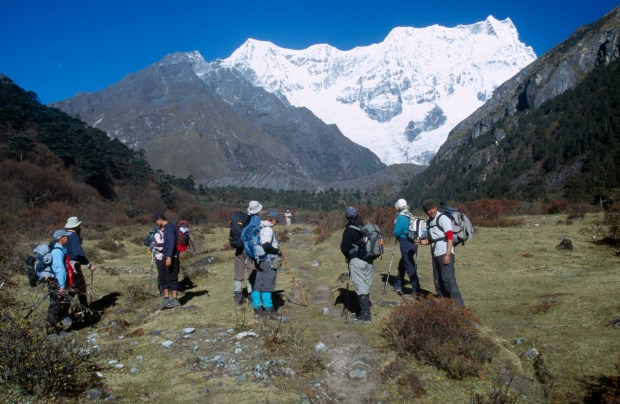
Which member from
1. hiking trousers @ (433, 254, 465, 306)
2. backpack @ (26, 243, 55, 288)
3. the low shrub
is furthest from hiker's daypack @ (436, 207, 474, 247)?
backpack @ (26, 243, 55, 288)

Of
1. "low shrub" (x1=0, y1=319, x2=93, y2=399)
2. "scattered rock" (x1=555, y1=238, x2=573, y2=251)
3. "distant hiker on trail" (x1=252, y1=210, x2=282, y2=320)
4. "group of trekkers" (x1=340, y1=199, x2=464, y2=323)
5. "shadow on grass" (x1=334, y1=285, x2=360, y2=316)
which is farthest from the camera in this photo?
"scattered rock" (x1=555, y1=238, x2=573, y2=251)

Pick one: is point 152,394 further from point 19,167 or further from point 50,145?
point 50,145

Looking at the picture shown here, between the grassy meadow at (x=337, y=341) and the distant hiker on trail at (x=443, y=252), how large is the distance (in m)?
0.77

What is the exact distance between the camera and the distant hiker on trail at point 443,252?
7.83 m

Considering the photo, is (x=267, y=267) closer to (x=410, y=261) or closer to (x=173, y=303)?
(x=173, y=303)

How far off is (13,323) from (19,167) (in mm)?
46592

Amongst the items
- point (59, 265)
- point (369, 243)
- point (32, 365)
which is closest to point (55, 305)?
point (59, 265)

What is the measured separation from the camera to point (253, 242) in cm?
804

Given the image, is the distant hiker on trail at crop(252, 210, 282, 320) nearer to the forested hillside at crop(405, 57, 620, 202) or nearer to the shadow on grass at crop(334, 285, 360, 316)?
the shadow on grass at crop(334, 285, 360, 316)

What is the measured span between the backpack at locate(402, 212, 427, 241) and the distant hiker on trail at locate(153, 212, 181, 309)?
5.19 metres

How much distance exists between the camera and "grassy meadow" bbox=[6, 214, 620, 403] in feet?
17.4

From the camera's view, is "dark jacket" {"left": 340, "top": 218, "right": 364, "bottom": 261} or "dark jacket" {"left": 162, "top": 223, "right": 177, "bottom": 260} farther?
"dark jacket" {"left": 162, "top": 223, "right": 177, "bottom": 260}

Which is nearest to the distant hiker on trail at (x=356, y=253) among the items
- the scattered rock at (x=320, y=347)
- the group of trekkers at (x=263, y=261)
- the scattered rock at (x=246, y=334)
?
the group of trekkers at (x=263, y=261)

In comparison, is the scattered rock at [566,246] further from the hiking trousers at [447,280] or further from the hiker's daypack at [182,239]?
the hiker's daypack at [182,239]
